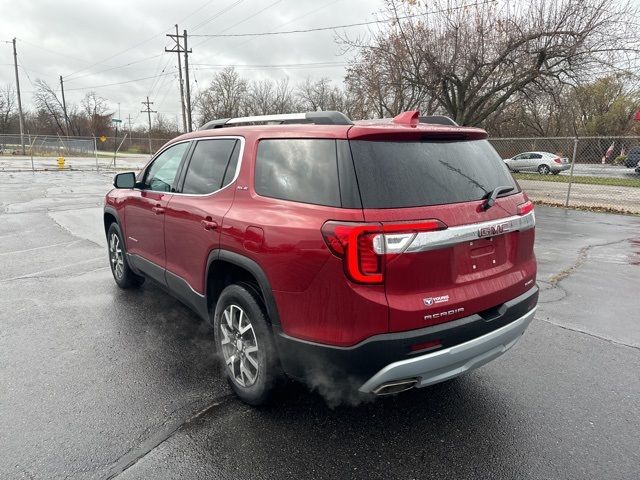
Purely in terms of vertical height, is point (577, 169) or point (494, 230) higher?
point (494, 230)

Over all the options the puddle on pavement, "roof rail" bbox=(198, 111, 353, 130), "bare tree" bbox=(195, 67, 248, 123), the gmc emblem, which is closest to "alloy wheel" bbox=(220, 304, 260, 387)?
"roof rail" bbox=(198, 111, 353, 130)

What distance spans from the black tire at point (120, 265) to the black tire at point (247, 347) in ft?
7.69

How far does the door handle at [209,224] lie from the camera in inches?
117

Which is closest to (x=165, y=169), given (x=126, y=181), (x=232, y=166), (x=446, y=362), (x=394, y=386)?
(x=126, y=181)

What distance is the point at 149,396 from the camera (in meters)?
2.98

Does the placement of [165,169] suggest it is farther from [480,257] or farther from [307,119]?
[480,257]

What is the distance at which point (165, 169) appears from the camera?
161 inches

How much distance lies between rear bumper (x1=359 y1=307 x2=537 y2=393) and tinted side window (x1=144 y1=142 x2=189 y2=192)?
257 centimetres

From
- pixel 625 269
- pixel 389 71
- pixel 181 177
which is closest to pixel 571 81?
pixel 389 71

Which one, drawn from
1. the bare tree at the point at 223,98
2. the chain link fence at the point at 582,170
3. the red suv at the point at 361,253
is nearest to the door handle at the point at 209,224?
the red suv at the point at 361,253

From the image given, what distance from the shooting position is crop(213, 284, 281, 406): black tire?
2.63 meters

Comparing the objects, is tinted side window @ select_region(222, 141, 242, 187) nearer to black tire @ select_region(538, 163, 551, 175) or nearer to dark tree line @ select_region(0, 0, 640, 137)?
dark tree line @ select_region(0, 0, 640, 137)

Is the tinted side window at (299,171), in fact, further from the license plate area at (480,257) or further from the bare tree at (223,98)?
the bare tree at (223,98)

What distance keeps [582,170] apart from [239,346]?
1041 inches
